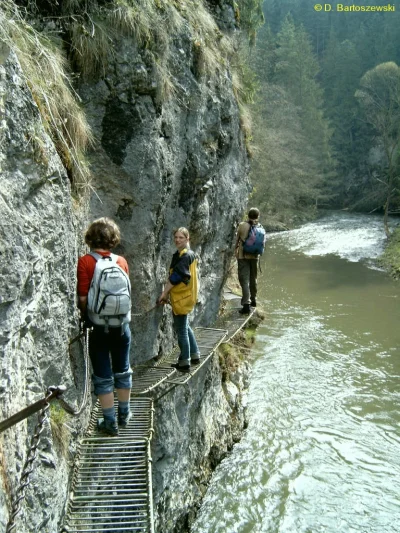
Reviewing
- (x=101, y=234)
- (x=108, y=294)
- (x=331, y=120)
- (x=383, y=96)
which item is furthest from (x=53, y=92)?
(x=331, y=120)

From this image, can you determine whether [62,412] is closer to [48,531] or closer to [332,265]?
[48,531]

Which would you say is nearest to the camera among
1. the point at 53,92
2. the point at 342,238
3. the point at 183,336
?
the point at 53,92

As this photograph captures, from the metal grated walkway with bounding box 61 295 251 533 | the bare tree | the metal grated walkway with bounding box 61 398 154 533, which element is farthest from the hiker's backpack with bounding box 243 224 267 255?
the bare tree

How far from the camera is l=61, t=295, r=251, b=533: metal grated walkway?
149 inches

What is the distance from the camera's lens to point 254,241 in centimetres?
879

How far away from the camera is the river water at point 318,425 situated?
7.38 meters

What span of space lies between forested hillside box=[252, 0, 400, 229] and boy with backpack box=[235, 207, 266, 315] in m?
19.7

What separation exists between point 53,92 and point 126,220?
5.62ft

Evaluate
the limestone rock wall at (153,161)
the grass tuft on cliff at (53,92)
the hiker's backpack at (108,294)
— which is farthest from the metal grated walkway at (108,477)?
the grass tuft on cliff at (53,92)

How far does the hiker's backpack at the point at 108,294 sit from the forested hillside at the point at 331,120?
24.8 m

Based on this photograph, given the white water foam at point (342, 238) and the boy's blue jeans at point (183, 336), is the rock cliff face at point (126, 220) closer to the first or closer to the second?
the boy's blue jeans at point (183, 336)

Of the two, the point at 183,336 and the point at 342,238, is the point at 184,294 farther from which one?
the point at 342,238

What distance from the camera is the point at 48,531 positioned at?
3373 mm

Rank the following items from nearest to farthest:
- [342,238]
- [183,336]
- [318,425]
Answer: [183,336] < [318,425] < [342,238]
